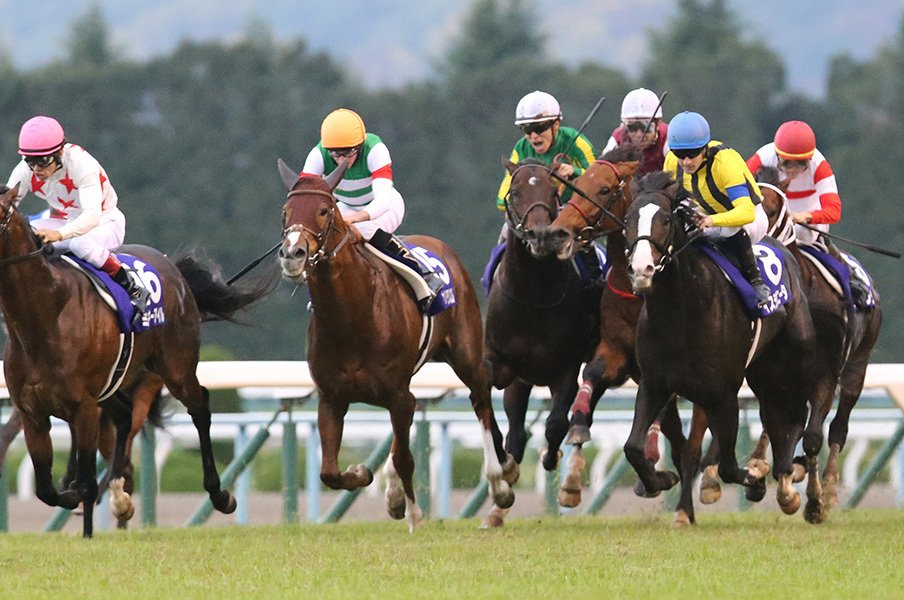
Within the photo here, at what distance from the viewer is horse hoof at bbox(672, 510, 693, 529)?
942 cm

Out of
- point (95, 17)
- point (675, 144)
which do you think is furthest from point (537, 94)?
point (95, 17)

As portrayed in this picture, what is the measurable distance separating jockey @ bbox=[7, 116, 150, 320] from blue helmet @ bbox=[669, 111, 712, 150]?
2.57m

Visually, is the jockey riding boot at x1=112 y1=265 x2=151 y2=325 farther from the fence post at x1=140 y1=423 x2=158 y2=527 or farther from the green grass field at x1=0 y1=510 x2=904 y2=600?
the fence post at x1=140 y1=423 x2=158 y2=527

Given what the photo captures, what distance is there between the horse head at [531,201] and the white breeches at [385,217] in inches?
20.1

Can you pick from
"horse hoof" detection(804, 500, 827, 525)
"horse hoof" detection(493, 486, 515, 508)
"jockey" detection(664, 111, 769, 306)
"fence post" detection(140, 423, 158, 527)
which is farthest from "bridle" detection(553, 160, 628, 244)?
"fence post" detection(140, 423, 158, 527)

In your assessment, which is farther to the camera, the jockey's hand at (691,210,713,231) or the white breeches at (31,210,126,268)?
the white breeches at (31,210,126,268)

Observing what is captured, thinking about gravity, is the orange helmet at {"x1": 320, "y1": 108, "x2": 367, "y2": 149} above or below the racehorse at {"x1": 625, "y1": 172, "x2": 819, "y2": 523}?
above

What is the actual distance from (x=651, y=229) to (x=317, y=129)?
Answer: 3337cm

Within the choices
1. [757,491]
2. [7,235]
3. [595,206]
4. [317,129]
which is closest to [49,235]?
[7,235]

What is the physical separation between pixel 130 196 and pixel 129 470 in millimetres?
29181

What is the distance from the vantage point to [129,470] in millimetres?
10078

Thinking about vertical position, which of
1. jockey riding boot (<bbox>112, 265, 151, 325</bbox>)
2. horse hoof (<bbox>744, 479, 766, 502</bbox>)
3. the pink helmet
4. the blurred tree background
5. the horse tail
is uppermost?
the pink helmet

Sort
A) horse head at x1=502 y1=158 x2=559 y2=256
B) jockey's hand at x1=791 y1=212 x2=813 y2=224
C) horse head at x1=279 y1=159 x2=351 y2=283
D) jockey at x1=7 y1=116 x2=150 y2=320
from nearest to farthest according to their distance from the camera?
1. horse head at x1=279 y1=159 x2=351 y2=283
2. jockey at x1=7 y1=116 x2=150 y2=320
3. horse head at x1=502 y1=158 x2=559 y2=256
4. jockey's hand at x1=791 y1=212 x2=813 y2=224

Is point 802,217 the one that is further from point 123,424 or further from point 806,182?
point 123,424
